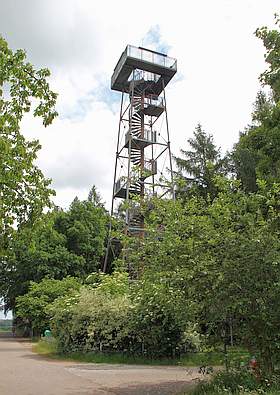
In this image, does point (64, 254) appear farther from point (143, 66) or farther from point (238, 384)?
point (238, 384)

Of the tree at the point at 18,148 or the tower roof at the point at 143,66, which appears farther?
the tower roof at the point at 143,66

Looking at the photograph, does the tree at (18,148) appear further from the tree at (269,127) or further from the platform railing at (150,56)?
the platform railing at (150,56)

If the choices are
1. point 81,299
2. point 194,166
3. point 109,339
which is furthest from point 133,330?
point 194,166

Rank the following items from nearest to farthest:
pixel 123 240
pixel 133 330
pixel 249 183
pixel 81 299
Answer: pixel 123 240, pixel 133 330, pixel 81 299, pixel 249 183

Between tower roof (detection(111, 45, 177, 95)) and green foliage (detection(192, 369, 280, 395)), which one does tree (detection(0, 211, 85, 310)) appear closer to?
tower roof (detection(111, 45, 177, 95))

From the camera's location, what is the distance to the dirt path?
36.2ft

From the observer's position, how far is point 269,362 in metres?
8.95

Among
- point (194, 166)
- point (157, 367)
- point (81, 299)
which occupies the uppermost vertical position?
point (194, 166)

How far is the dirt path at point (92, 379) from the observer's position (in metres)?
11.0

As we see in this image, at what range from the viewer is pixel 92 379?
13.2 metres

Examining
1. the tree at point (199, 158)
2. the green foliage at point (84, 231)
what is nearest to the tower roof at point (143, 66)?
the tree at point (199, 158)

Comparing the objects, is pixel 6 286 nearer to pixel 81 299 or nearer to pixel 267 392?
pixel 81 299

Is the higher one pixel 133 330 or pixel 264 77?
pixel 264 77

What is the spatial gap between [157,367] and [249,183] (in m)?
14.9
